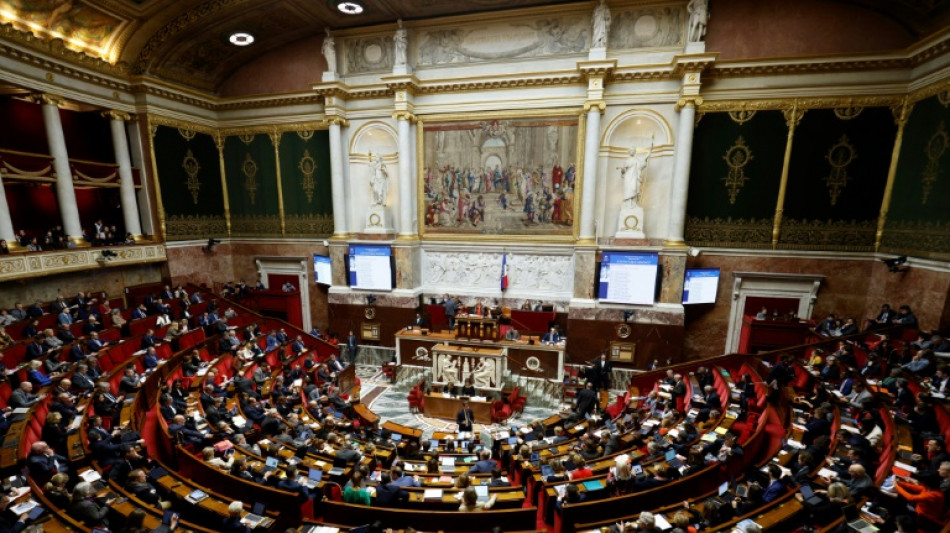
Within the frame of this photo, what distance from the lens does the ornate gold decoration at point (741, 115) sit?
543 inches

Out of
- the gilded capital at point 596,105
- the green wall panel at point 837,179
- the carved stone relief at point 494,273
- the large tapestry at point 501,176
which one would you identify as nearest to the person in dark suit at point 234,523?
the carved stone relief at point 494,273

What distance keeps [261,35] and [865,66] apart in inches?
844

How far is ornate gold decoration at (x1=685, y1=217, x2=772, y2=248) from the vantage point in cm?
1411

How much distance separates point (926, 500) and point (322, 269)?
17991 mm

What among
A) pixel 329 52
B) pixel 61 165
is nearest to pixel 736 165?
pixel 329 52

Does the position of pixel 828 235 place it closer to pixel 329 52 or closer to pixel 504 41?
pixel 504 41

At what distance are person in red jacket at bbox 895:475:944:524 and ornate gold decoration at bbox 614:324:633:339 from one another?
356 inches

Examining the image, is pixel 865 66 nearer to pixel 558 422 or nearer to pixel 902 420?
pixel 902 420

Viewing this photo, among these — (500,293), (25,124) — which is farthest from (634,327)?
(25,124)

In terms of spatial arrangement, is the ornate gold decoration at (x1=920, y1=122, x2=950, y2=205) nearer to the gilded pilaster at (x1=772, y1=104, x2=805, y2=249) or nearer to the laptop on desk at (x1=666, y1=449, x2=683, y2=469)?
the gilded pilaster at (x1=772, y1=104, x2=805, y2=249)

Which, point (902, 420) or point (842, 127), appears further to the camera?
point (842, 127)

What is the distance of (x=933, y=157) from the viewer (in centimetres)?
1115

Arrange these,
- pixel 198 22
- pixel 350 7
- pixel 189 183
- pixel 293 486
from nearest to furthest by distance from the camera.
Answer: pixel 293 486, pixel 350 7, pixel 198 22, pixel 189 183

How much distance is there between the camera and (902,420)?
721 centimetres
